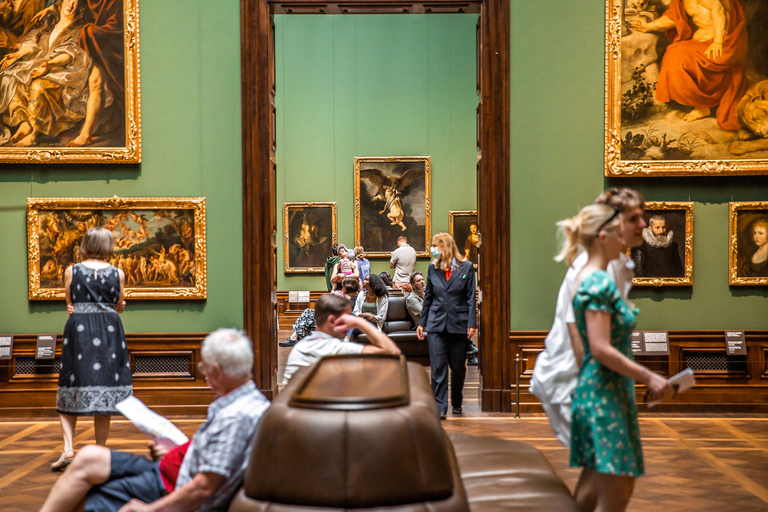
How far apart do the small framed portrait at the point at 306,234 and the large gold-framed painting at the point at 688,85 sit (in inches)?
374

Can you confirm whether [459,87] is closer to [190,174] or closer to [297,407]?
[190,174]

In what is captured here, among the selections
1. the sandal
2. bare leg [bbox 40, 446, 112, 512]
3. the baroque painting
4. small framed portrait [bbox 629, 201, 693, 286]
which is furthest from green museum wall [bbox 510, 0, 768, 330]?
the baroque painting

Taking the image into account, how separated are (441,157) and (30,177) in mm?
10375

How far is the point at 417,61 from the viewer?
637 inches

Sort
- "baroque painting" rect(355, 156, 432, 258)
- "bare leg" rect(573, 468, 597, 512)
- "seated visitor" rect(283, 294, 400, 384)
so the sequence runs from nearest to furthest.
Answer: "bare leg" rect(573, 468, 597, 512), "seated visitor" rect(283, 294, 400, 384), "baroque painting" rect(355, 156, 432, 258)

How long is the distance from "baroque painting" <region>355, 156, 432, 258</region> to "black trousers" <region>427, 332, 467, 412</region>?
347 inches

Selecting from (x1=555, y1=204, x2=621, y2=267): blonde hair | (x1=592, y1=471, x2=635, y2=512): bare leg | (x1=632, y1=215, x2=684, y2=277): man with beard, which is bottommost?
(x1=592, y1=471, x2=635, y2=512): bare leg

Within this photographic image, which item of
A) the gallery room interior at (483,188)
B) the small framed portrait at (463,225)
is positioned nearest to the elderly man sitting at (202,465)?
the gallery room interior at (483,188)

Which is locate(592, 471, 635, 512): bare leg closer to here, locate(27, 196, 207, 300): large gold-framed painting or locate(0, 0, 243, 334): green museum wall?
locate(0, 0, 243, 334): green museum wall

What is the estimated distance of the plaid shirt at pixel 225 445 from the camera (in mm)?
2732

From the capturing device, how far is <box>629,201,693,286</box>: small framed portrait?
24.5 ft

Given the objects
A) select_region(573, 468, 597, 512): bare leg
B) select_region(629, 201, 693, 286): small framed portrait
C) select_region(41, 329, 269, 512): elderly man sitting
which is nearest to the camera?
select_region(41, 329, 269, 512): elderly man sitting

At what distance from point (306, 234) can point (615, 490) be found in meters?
13.6

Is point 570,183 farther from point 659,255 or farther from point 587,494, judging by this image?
point 587,494
